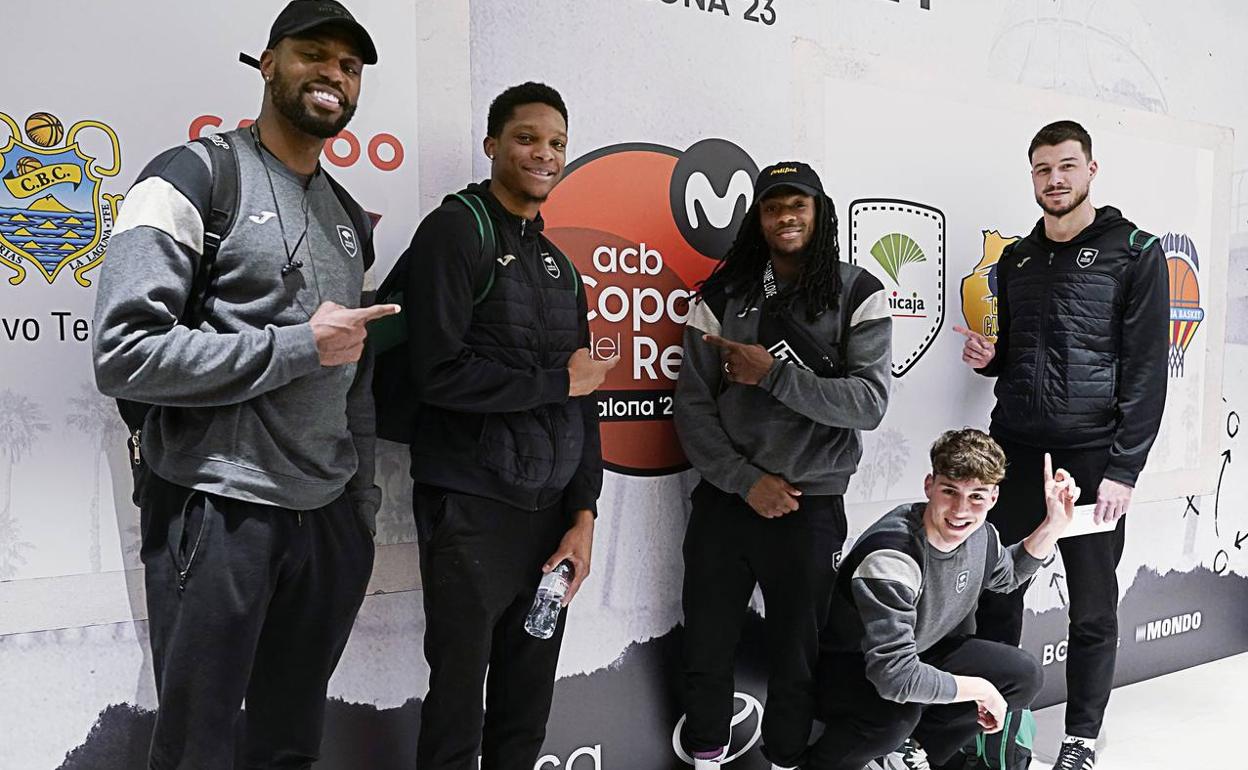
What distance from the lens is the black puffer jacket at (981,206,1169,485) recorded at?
2.72 m

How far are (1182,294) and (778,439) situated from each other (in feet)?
7.68

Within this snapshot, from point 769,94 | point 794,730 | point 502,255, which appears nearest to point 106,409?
point 502,255

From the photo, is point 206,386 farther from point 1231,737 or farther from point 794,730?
point 1231,737

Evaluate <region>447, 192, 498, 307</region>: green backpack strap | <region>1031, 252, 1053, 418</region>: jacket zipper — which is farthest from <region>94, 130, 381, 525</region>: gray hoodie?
<region>1031, 252, 1053, 418</region>: jacket zipper

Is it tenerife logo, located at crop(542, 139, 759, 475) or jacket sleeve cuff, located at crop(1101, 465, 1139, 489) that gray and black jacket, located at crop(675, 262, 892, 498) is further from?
jacket sleeve cuff, located at crop(1101, 465, 1139, 489)

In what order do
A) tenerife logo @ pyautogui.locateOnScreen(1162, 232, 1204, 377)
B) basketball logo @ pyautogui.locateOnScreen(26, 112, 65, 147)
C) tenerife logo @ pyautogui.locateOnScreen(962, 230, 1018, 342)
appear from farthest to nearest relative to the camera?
tenerife logo @ pyautogui.locateOnScreen(1162, 232, 1204, 377) < tenerife logo @ pyautogui.locateOnScreen(962, 230, 1018, 342) < basketball logo @ pyautogui.locateOnScreen(26, 112, 65, 147)

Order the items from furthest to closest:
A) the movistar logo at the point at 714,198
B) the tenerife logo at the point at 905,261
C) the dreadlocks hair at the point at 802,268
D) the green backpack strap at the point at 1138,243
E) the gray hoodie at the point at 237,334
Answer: the tenerife logo at the point at 905,261 → the green backpack strap at the point at 1138,243 → the movistar logo at the point at 714,198 → the dreadlocks hair at the point at 802,268 → the gray hoodie at the point at 237,334

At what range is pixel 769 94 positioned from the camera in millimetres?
2785

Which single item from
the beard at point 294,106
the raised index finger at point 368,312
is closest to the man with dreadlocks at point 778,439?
the raised index finger at point 368,312

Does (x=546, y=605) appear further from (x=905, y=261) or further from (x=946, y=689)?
(x=905, y=261)

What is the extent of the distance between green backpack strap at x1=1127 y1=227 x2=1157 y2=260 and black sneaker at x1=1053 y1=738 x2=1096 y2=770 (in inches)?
55.6

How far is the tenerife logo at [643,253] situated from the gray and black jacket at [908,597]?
1.97 ft

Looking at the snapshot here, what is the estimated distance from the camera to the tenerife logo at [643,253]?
2.50 meters

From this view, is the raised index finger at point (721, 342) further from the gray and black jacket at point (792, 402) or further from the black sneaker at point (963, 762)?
the black sneaker at point (963, 762)
